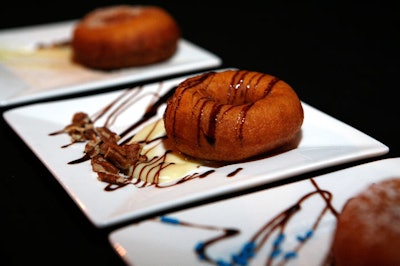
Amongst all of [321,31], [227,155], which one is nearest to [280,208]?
[227,155]

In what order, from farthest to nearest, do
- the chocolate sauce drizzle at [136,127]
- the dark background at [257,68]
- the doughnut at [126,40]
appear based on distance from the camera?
the doughnut at [126,40] → the chocolate sauce drizzle at [136,127] → the dark background at [257,68]

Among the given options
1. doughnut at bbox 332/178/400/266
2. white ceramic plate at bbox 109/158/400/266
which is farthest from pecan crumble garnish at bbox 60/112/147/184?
doughnut at bbox 332/178/400/266

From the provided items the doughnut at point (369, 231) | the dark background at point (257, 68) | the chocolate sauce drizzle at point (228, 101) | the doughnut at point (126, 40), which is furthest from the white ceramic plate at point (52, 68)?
the doughnut at point (369, 231)

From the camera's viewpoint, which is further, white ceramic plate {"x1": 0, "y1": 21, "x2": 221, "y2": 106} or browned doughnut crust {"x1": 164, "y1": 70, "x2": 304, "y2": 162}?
white ceramic plate {"x1": 0, "y1": 21, "x2": 221, "y2": 106}

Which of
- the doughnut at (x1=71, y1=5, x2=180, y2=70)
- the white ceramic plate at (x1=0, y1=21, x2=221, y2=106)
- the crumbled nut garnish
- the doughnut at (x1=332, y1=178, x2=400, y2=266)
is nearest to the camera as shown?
the doughnut at (x1=332, y1=178, x2=400, y2=266)

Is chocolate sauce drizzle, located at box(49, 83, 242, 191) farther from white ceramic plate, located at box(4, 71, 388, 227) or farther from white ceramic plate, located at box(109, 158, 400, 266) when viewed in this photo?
white ceramic plate, located at box(109, 158, 400, 266)

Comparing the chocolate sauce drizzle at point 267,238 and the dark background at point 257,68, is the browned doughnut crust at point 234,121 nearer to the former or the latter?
the dark background at point 257,68

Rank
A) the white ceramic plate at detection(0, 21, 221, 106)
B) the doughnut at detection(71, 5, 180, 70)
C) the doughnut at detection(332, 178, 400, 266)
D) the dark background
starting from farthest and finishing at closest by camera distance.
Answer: the doughnut at detection(71, 5, 180, 70) < the white ceramic plate at detection(0, 21, 221, 106) < the dark background < the doughnut at detection(332, 178, 400, 266)
